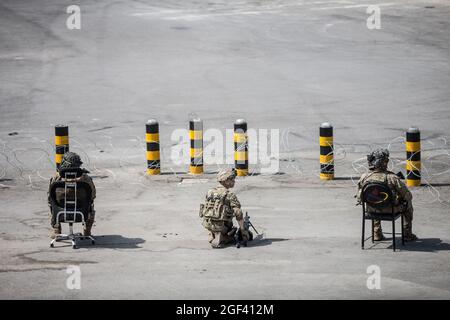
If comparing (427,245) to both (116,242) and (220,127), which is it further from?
(220,127)

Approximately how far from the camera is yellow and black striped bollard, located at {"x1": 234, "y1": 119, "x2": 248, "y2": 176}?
1892cm

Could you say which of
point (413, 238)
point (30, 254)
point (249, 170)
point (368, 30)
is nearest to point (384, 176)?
point (413, 238)

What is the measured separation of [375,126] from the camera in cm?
2322

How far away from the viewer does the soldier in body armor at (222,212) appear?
13719 mm

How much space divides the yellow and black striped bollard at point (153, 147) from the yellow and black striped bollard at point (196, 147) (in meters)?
0.66

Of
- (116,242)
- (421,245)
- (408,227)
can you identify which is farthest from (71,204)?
(421,245)

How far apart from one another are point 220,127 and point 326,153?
16.7 ft

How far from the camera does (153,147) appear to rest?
19250 mm

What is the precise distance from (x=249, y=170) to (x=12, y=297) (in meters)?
8.61

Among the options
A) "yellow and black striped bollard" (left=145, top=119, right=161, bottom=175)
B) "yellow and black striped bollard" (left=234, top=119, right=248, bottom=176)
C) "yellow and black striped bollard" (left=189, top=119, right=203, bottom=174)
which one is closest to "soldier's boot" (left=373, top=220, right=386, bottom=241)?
"yellow and black striped bollard" (left=234, top=119, right=248, bottom=176)

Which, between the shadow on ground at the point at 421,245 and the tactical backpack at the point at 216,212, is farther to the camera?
the tactical backpack at the point at 216,212

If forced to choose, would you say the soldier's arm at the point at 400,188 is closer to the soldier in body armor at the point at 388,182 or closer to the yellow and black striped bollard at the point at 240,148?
the soldier in body armor at the point at 388,182

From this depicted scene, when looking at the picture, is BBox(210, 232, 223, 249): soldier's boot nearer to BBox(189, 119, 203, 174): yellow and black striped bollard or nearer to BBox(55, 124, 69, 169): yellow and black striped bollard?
BBox(189, 119, 203, 174): yellow and black striped bollard

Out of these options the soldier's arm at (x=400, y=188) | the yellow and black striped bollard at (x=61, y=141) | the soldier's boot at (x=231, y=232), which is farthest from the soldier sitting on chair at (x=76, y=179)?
the yellow and black striped bollard at (x=61, y=141)
